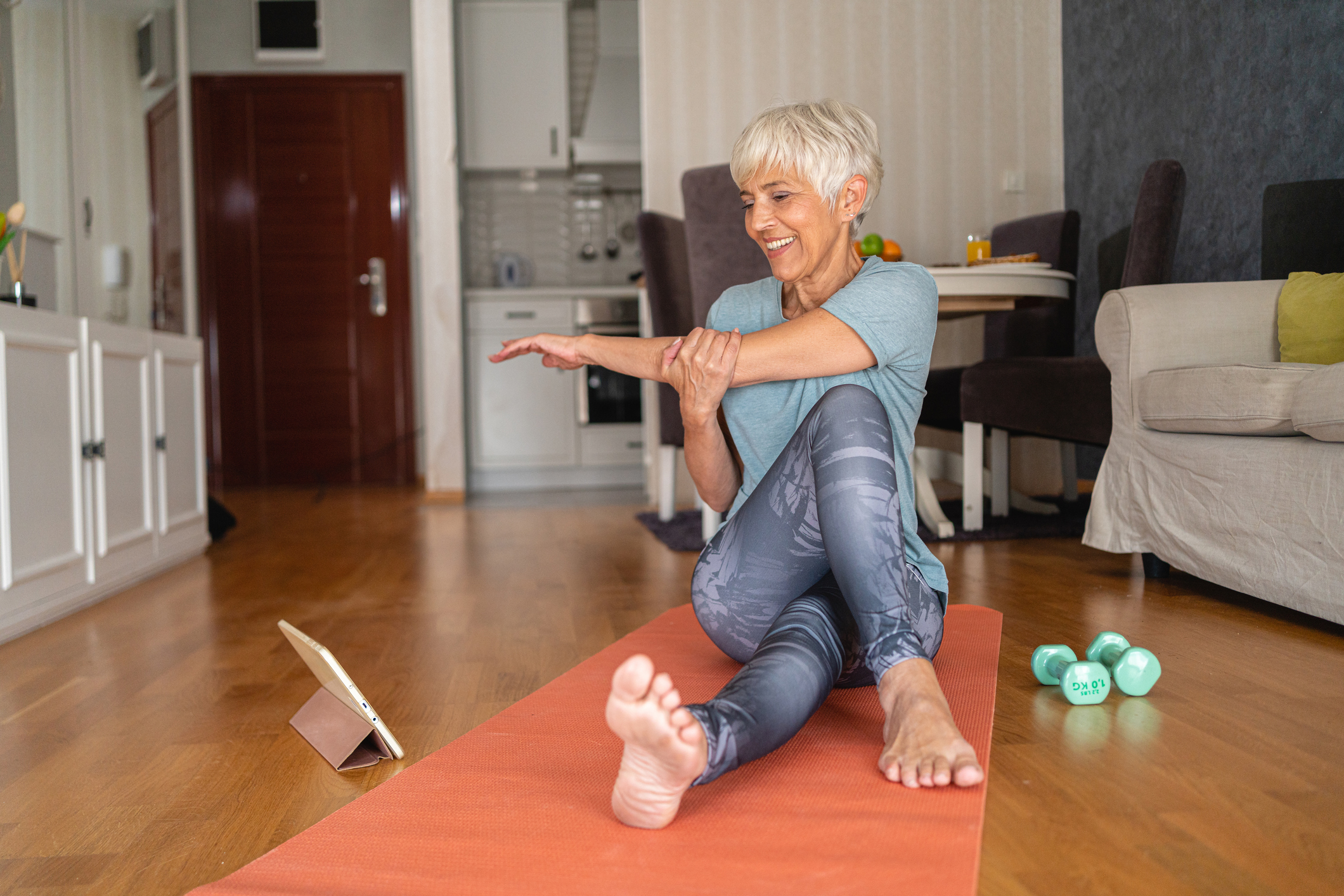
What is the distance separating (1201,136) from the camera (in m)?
3.69

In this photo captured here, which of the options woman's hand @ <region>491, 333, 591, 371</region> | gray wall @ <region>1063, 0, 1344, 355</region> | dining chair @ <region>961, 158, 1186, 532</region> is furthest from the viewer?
gray wall @ <region>1063, 0, 1344, 355</region>

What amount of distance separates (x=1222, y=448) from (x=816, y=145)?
126 centimetres

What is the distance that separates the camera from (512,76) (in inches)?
209

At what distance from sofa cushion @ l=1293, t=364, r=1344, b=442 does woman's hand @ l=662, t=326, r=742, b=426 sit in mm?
1102

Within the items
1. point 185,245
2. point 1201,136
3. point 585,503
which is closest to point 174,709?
point 185,245

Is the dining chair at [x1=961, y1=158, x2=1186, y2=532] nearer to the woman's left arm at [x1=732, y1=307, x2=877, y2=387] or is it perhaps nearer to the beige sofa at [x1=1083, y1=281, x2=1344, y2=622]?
the beige sofa at [x1=1083, y1=281, x2=1344, y2=622]

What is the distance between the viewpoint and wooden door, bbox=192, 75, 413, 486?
18.8 feet

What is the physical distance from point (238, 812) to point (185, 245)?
2943mm

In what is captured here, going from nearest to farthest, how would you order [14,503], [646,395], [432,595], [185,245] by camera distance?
1. [14,503]
2. [432,595]
3. [185,245]
4. [646,395]

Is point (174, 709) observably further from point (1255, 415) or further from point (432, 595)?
point (1255, 415)

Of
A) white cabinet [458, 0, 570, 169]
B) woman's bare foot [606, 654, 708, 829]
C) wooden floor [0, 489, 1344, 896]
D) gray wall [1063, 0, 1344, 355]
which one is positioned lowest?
wooden floor [0, 489, 1344, 896]

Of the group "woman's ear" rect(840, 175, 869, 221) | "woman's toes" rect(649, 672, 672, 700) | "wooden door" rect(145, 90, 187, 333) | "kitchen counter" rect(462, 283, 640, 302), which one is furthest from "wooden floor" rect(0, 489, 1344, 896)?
"kitchen counter" rect(462, 283, 640, 302)

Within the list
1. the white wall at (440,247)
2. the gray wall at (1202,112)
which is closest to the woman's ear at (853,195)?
the gray wall at (1202,112)

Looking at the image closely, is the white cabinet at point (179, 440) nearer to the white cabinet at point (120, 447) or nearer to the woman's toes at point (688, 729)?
the white cabinet at point (120, 447)
